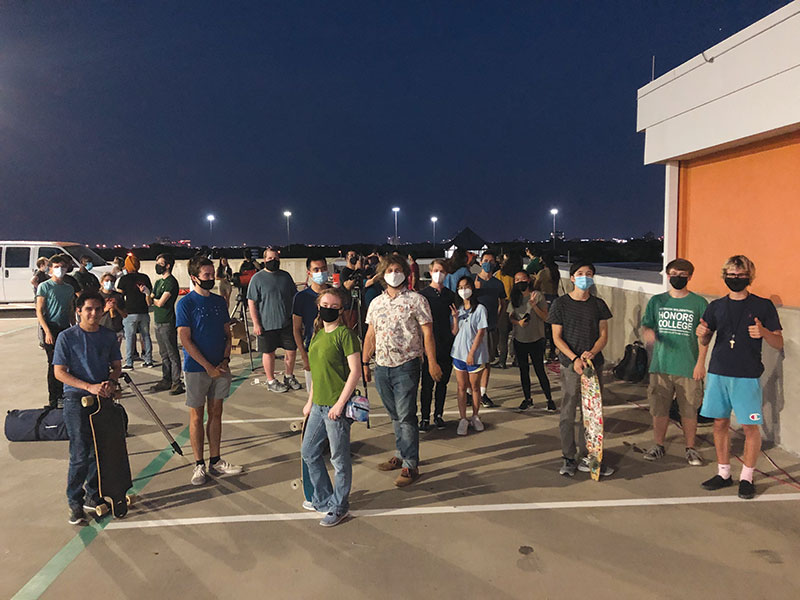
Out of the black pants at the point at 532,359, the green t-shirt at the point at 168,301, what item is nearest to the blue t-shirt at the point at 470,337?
the black pants at the point at 532,359

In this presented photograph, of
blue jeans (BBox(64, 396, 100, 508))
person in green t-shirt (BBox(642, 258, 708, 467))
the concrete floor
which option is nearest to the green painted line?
the concrete floor

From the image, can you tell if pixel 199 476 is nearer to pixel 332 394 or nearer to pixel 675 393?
pixel 332 394

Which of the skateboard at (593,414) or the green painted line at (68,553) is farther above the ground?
the skateboard at (593,414)

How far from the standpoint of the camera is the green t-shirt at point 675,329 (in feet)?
17.5

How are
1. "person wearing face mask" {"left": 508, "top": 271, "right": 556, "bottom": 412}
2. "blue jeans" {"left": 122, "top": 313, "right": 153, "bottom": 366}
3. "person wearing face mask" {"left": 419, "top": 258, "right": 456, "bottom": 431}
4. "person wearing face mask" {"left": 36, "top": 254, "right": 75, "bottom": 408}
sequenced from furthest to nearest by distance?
"blue jeans" {"left": 122, "top": 313, "right": 153, "bottom": 366}, "person wearing face mask" {"left": 508, "top": 271, "right": 556, "bottom": 412}, "person wearing face mask" {"left": 36, "top": 254, "right": 75, "bottom": 408}, "person wearing face mask" {"left": 419, "top": 258, "right": 456, "bottom": 431}

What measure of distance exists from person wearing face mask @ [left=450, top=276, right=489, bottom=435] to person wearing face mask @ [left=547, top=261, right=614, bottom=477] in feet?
4.00

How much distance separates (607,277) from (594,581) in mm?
7694

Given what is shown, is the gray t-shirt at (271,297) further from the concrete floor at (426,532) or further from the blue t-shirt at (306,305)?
the concrete floor at (426,532)

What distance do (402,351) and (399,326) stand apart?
0.73 feet

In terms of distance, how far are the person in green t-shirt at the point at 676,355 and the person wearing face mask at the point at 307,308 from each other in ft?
11.2

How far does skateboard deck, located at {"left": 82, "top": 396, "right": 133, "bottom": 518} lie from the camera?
4422mm

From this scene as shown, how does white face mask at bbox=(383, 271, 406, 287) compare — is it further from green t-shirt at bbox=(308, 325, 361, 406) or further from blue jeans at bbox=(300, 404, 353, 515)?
blue jeans at bbox=(300, 404, 353, 515)

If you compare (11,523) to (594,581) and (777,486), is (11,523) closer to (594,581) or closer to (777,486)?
(594,581)

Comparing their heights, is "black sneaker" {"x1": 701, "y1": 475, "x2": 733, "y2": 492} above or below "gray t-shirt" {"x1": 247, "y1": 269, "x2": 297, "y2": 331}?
below
